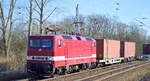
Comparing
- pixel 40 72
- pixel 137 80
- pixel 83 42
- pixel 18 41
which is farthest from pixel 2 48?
pixel 137 80

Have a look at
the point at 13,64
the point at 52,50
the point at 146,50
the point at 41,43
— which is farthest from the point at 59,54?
the point at 146,50

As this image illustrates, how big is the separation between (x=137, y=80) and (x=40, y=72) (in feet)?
21.4

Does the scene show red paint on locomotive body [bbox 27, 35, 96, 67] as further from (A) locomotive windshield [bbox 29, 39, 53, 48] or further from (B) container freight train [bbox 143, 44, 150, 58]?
(B) container freight train [bbox 143, 44, 150, 58]

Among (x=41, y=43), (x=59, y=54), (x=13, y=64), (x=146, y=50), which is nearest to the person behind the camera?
(x=41, y=43)

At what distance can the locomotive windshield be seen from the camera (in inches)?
736

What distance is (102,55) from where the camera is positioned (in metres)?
30.4

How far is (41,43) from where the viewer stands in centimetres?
1895

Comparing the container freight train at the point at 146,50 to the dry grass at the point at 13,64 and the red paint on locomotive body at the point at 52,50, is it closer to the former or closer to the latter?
the dry grass at the point at 13,64

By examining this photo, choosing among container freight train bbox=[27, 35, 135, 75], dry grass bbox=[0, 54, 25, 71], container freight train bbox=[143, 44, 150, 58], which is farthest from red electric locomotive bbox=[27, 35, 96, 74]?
container freight train bbox=[143, 44, 150, 58]

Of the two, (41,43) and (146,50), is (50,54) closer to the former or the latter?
(41,43)

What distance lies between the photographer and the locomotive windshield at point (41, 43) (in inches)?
736

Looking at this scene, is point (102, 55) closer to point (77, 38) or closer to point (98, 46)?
point (98, 46)

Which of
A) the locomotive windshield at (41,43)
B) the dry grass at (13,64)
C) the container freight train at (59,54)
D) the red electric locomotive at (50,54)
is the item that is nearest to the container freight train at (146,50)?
the container freight train at (59,54)

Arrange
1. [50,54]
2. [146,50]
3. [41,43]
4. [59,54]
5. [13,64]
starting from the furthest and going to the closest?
1. [146,50]
2. [13,64]
3. [59,54]
4. [41,43]
5. [50,54]
